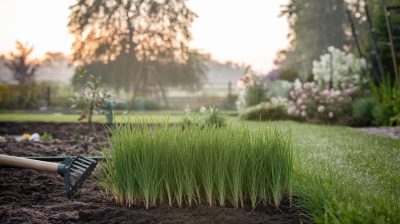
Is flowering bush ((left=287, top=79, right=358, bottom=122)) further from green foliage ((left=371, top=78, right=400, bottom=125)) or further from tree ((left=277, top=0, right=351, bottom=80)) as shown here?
tree ((left=277, top=0, right=351, bottom=80))

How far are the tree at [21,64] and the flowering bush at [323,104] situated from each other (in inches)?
644

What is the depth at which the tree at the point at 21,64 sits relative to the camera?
24.4m

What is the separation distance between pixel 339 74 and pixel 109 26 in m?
12.8

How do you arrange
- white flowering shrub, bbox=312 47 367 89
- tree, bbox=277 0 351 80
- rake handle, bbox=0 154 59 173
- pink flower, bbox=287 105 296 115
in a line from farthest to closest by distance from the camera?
tree, bbox=277 0 351 80, white flowering shrub, bbox=312 47 367 89, pink flower, bbox=287 105 296 115, rake handle, bbox=0 154 59 173

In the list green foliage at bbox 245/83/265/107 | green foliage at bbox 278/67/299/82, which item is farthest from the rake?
green foliage at bbox 278/67/299/82

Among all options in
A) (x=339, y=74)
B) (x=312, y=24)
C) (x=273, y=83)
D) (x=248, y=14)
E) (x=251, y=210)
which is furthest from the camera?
(x=312, y=24)

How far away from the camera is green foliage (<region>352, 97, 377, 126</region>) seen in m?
10.6

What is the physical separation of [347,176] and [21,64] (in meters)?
23.1

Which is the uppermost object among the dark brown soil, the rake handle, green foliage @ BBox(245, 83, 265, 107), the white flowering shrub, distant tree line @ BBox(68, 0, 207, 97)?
distant tree line @ BBox(68, 0, 207, 97)

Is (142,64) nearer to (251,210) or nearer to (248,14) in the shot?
(248,14)

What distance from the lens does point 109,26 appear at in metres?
22.5

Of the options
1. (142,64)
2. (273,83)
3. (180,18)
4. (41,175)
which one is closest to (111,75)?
(142,64)

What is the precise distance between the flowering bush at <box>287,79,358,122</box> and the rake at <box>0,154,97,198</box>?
27.6ft

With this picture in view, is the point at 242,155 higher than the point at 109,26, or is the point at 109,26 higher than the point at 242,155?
the point at 109,26
